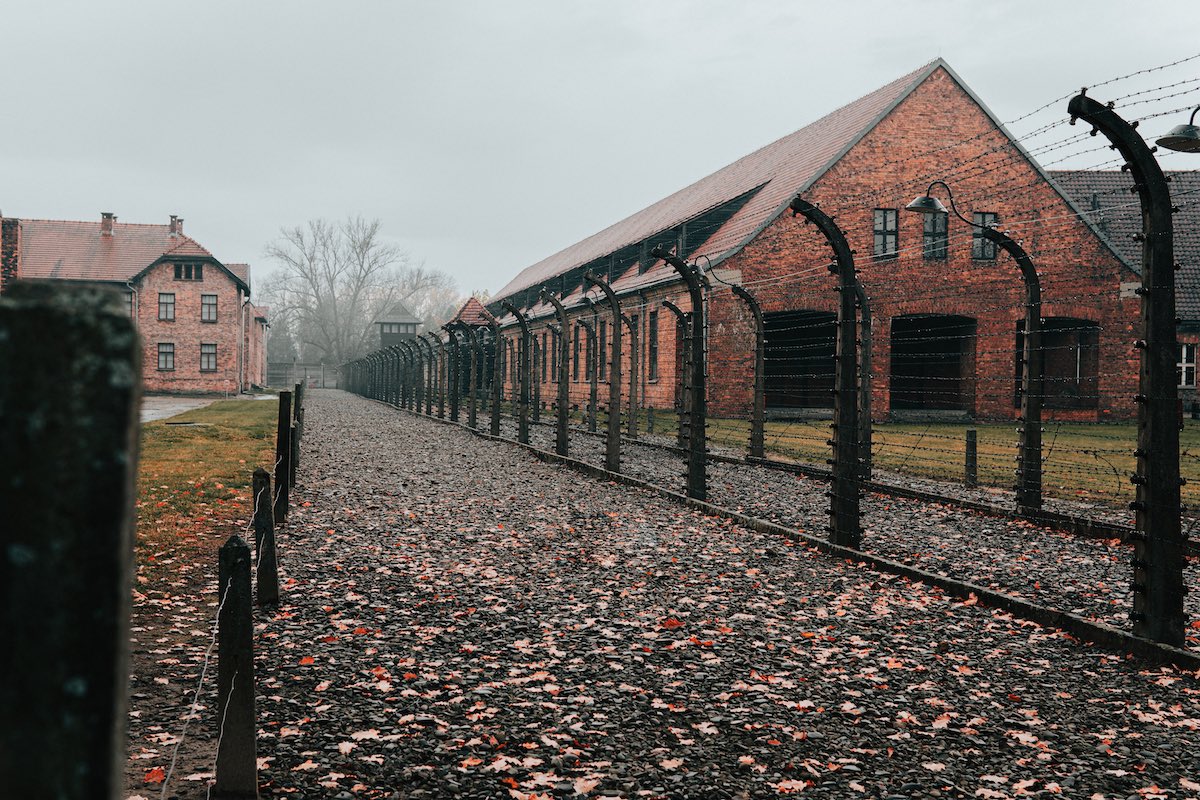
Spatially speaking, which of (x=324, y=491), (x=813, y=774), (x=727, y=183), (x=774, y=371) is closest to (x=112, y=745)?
(x=813, y=774)

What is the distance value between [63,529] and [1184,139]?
968 centimetres

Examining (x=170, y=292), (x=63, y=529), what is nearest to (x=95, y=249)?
(x=170, y=292)

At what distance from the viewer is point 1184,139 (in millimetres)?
8516

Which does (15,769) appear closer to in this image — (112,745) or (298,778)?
(112,745)

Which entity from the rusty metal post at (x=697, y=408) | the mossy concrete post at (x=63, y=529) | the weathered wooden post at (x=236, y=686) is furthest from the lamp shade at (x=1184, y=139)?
the mossy concrete post at (x=63, y=529)

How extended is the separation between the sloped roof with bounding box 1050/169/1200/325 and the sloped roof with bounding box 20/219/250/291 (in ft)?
125

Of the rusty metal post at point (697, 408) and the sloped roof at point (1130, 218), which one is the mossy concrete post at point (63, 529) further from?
the sloped roof at point (1130, 218)

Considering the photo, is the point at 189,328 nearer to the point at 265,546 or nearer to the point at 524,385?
the point at 524,385

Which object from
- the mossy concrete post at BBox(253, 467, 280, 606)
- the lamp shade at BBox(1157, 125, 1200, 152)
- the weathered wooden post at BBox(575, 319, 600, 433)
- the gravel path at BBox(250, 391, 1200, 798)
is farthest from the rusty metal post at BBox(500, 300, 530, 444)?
the mossy concrete post at BBox(253, 467, 280, 606)

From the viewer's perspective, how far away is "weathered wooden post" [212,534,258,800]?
346cm

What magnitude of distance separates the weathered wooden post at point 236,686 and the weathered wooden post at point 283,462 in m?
6.14

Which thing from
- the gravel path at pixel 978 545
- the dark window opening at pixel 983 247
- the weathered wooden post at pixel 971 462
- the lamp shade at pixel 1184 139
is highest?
the dark window opening at pixel 983 247

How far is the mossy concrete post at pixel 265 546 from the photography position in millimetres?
6383

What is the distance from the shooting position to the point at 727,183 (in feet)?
116
